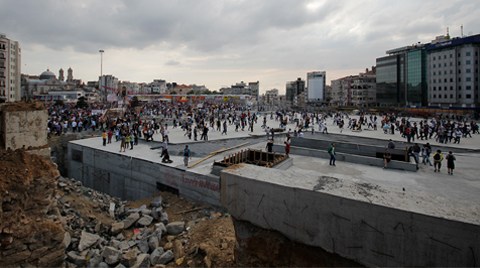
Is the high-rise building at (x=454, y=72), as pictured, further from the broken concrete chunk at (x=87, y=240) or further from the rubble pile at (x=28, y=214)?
the rubble pile at (x=28, y=214)

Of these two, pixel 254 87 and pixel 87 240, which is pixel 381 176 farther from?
pixel 254 87

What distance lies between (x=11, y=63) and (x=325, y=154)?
4161 inches

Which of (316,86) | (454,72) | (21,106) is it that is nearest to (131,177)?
(21,106)

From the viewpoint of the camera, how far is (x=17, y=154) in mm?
10492

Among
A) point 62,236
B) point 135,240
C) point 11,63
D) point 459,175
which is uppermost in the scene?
point 11,63

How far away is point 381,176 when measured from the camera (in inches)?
610

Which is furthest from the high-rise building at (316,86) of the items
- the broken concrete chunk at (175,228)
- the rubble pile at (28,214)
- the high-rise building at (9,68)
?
the rubble pile at (28,214)

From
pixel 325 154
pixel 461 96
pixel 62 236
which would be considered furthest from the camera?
pixel 461 96

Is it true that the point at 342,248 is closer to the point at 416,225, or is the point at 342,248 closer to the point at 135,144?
the point at 416,225

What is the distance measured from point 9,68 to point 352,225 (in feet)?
358

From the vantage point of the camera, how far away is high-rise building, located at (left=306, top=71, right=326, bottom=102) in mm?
135625

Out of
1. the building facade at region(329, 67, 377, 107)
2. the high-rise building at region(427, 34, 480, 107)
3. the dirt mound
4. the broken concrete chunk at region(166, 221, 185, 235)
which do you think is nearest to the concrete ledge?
the broken concrete chunk at region(166, 221, 185, 235)

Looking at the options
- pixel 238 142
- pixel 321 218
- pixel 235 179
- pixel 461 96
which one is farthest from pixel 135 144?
pixel 461 96

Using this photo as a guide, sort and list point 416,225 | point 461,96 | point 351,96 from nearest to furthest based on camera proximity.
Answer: point 416,225 → point 461,96 → point 351,96
